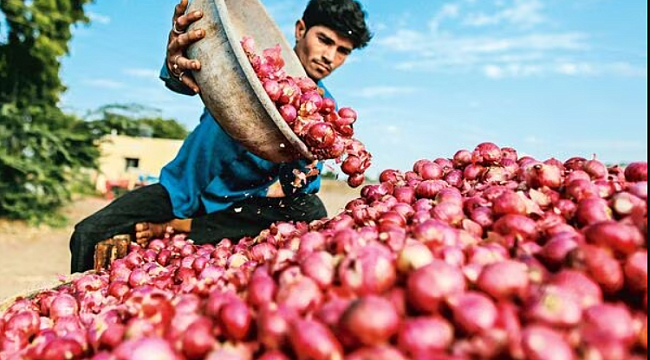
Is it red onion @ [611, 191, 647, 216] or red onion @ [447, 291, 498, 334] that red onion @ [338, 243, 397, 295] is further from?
red onion @ [611, 191, 647, 216]

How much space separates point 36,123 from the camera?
11062mm

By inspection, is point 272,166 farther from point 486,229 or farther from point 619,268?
point 619,268

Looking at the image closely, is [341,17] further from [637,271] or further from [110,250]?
[637,271]

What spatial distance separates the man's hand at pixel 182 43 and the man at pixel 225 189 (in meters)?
0.44

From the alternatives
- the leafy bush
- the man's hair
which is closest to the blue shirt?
the man's hair

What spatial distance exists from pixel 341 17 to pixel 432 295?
2.91 m

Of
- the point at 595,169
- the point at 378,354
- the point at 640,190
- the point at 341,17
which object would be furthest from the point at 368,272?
the point at 341,17

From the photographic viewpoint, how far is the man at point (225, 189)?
10.4ft

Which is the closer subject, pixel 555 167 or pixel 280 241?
pixel 555 167

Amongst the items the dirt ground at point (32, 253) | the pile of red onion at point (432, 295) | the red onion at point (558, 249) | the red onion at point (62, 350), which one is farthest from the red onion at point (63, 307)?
the dirt ground at point (32, 253)

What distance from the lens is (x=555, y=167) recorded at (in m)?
1.56

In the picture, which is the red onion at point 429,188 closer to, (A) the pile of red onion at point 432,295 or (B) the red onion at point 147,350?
(A) the pile of red onion at point 432,295

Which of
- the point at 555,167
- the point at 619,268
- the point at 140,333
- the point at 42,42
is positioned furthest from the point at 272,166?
the point at 42,42

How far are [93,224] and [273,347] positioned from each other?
8.55ft
